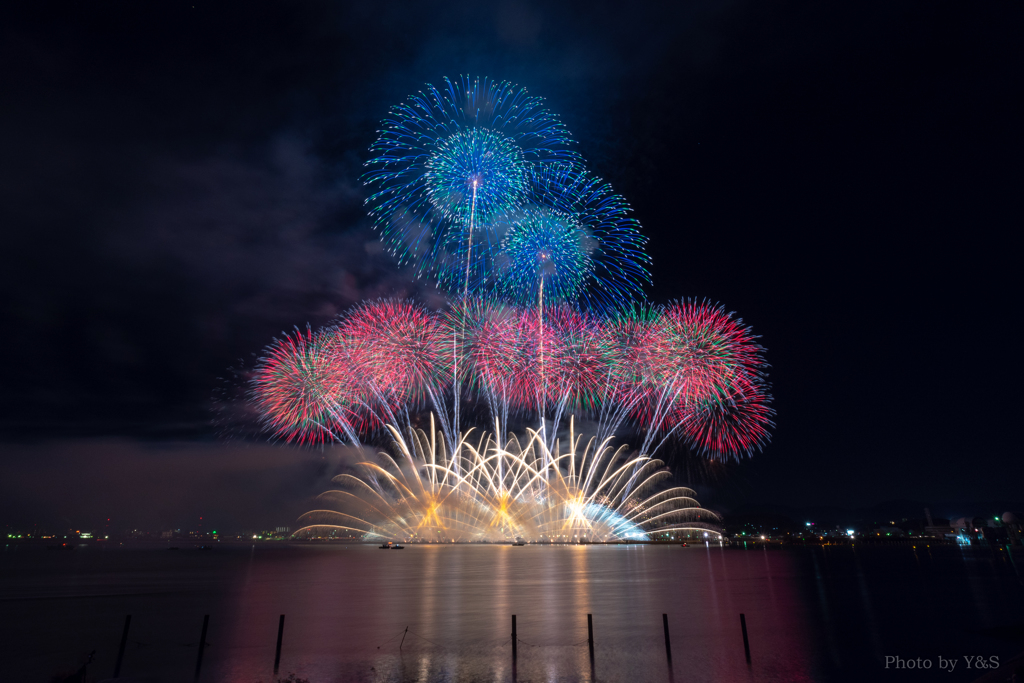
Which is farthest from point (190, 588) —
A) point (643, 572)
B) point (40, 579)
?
point (643, 572)

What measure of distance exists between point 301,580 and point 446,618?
37.5 m

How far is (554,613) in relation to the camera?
30.8m

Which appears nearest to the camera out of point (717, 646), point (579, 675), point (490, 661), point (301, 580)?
point (579, 675)

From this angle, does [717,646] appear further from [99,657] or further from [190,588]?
[190,588]

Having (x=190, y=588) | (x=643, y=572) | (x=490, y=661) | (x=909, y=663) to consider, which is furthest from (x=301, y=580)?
(x=909, y=663)

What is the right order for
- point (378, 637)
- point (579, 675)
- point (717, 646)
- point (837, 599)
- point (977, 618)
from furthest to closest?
point (837, 599), point (977, 618), point (378, 637), point (717, 646), point (579, 675)

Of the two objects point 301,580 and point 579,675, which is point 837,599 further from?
point 301,580

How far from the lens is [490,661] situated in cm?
1983

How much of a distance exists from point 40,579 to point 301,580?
3656 cm

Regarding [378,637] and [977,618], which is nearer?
[378,637]

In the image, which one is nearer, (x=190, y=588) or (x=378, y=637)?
(x=378, y=637)

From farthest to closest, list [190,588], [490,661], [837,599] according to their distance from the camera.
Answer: [190,588], [837,599], [490,661]

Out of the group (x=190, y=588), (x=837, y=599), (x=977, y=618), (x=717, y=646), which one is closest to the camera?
(x=717, y=646)

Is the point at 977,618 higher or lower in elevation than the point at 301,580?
lower
